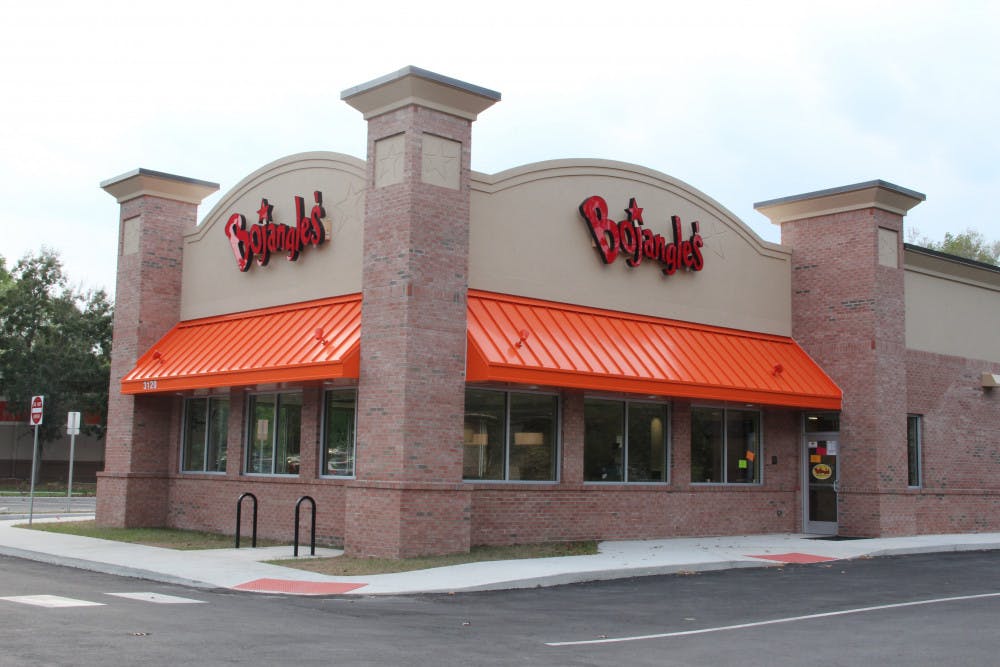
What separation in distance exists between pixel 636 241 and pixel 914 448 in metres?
9.26

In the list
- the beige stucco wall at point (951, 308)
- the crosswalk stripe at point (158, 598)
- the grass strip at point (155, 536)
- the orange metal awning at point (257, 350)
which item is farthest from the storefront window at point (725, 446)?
the crosswalk stripe at point (158, 598)

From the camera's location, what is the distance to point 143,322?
25.0 metres

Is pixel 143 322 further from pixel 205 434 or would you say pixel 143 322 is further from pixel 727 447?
pixel 727 447

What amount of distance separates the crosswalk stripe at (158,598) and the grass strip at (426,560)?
3191mm

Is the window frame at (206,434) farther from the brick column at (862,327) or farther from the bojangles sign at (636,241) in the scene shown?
the brick column at (862,327)

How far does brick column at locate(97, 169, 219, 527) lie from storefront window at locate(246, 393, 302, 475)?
117 inches

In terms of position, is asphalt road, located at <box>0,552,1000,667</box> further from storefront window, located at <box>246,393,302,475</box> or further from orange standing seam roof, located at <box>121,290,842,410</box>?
storefront window, located at <box>246,393,302,475</box>

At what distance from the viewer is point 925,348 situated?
88.2 feet

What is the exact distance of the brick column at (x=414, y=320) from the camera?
59.9 feet

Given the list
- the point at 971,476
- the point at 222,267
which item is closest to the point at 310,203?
the point at 222,267

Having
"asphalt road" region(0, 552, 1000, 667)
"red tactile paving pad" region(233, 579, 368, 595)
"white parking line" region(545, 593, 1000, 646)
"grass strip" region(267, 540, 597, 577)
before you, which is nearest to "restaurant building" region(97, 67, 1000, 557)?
"grass strip" region(267, 540, 597, 577)

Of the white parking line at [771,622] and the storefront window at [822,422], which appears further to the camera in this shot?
the storefront window at [822,422]

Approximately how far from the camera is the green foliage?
53094 millimetres

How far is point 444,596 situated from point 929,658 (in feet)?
21.9
